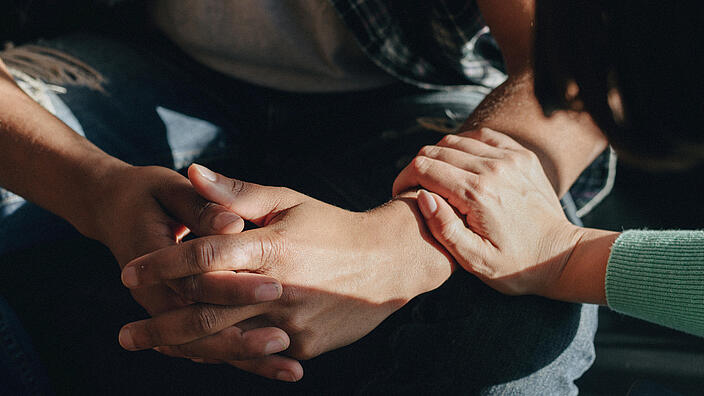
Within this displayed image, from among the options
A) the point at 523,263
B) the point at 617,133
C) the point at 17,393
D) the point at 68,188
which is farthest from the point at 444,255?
the point at 17,393

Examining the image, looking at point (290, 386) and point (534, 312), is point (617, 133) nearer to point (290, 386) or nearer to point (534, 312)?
point (534, 312)

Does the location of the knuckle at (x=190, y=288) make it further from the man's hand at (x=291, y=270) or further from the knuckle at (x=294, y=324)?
the knuckle at (x=294, y=324)

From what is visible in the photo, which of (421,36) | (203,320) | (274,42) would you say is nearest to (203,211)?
(203,320)

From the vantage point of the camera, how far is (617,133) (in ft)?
2.10

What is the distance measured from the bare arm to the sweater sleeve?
0.20 metres

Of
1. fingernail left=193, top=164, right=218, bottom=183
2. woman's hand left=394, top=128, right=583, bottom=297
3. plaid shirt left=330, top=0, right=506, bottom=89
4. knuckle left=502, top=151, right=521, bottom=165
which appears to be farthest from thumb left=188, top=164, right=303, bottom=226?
plaid shirt left=330, top=0, right=506, bottom=89

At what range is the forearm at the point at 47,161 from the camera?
2.49 feet

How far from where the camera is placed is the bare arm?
902 mm

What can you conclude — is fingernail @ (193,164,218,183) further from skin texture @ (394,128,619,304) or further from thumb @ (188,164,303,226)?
skin texture @ (394,128,619,304)

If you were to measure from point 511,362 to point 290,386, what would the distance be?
12.8 inches

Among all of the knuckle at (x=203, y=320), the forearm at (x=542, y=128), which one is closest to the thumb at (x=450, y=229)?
the forearm at (x=542, y=128)

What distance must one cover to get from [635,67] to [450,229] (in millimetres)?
309

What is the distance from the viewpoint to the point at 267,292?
0.61 m

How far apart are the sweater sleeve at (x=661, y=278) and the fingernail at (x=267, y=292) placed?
1.53ft
